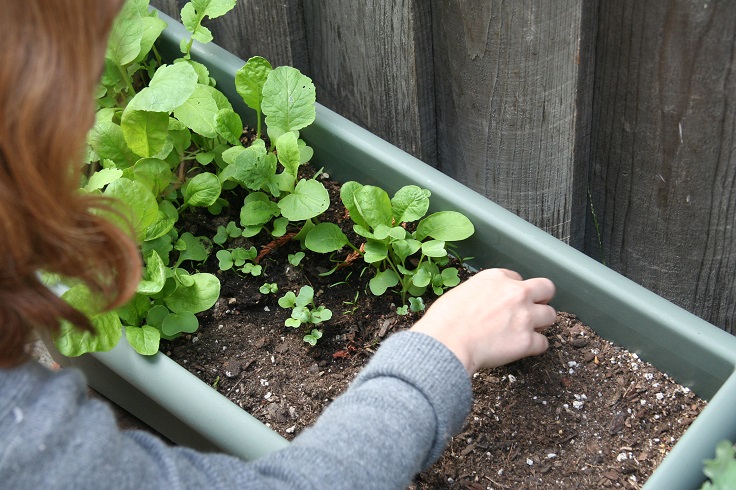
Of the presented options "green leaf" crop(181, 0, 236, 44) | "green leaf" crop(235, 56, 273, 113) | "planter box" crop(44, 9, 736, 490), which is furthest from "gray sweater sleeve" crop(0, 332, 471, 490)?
"green leaf" crop(181, 0, 236, 44)

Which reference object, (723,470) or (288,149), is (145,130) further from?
(723,470)

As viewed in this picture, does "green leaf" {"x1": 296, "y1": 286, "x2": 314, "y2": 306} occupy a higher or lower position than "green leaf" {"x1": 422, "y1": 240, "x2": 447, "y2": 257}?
lower

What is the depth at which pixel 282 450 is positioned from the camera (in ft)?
3.08

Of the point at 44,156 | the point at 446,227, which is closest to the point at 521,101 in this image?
the point at 446,227

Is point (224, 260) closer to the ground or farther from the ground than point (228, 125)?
closer to the ground

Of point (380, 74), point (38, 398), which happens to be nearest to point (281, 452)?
point (38, 398)

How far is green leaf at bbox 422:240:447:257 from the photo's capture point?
4.25 feet

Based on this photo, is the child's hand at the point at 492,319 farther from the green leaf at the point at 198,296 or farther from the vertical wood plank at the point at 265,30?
the vertical wood plank at the point at 265,30

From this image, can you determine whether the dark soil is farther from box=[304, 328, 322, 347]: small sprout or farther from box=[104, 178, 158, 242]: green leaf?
box=[104, 178, 158, 242]: green leaf

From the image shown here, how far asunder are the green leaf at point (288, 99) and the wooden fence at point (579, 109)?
18cm

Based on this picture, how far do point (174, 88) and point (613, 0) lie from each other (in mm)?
670

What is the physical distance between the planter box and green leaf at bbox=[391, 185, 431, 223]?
0.04m

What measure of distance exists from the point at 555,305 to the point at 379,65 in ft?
1.79

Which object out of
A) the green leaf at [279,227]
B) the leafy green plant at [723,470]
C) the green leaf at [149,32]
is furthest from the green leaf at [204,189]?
the leafy green plant at [723,470]
